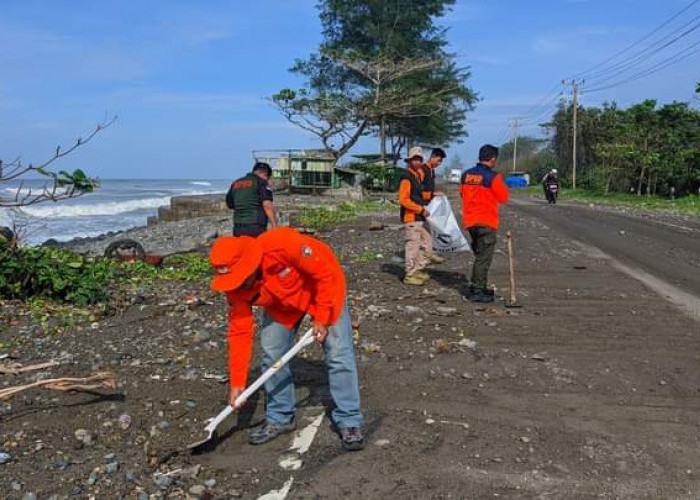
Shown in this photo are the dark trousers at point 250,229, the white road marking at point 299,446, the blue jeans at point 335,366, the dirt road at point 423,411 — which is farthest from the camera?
the dark trousers at point 250,229

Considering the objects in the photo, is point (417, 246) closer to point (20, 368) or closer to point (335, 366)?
point (335, 366)

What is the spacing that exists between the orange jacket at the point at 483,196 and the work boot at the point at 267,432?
395 centimetres

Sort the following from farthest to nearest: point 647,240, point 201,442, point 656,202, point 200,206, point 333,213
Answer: point 656,202
point 200,206
point 333,213
point 647,240
point 201,442

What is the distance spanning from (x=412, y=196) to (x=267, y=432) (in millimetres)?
4596

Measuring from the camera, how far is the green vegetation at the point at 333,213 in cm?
1662

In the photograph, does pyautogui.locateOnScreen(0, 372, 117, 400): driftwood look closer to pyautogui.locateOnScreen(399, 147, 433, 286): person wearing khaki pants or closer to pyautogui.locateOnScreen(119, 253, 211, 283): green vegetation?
pyautogui.locateOnScreen(119, 253, 211, 283): green vegetation

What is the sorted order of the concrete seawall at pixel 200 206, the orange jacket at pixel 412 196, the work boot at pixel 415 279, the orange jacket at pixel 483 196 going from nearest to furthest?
the orange jacket at pixel 483 196, the orange jacket at pixel 412 196, the work boot at pixel 415 279, the concrete seawall at pixel 200 206

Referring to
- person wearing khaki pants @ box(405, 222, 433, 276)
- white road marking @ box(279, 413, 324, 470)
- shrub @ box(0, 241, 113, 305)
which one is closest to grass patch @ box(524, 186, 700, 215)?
person wearing khaki pants @ box(405, 222, 433, 276)

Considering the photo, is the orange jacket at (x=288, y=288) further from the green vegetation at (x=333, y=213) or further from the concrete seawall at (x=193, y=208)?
the concrete seawall at (x=193, y=208)

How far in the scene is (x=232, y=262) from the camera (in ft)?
11.0

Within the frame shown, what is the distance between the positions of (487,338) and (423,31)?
103ft

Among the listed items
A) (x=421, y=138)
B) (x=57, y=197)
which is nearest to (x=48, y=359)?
(x=57, y=197)

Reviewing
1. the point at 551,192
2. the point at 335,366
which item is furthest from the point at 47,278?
the point at 551,192

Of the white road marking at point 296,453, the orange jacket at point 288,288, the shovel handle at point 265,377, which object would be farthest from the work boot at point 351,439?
the orange jacket at point 288,288
